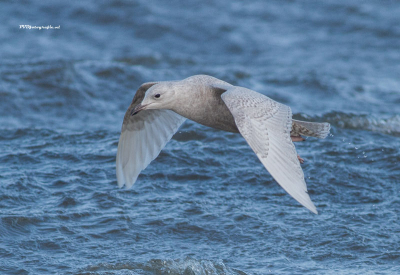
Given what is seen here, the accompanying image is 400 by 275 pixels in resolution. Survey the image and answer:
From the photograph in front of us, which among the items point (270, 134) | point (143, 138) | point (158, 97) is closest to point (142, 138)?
point (143, 138)

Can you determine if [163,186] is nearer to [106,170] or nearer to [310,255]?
[106,170]

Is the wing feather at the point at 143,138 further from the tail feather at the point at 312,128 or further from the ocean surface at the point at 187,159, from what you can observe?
the tail feather at the point at 312,128

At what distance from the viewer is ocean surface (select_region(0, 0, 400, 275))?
5410mm

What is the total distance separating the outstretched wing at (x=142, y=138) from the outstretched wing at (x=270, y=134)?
4.35 ft

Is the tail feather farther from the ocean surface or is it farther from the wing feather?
the wing feather

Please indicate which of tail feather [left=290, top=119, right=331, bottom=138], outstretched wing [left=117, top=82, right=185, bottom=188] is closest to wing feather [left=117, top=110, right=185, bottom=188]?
outstretched wing [left=117, top=82, right=185, bottom=188]

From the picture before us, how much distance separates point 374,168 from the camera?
7.13 meters

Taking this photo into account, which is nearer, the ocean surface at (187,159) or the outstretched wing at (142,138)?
the ocean surface at (187,159)

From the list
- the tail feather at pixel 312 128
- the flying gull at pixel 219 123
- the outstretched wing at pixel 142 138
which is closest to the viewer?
the flying gull at pixel 219 123

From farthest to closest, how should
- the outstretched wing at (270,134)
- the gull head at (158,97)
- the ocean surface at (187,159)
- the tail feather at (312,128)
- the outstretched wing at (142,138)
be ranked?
the outstretched wing at (142,138)
the tail feather at (312,128)
the ocean surface at (187,159)
the gull head at (158,97)
the outstretched wing at (270,134)

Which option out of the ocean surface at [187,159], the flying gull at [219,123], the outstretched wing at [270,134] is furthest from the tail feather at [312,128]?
the ocean surface at [187,159]

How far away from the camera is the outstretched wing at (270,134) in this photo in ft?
14.0

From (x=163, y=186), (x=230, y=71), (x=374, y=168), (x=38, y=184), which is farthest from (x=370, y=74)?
(x=38, y=184)

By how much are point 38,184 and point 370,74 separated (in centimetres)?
740
